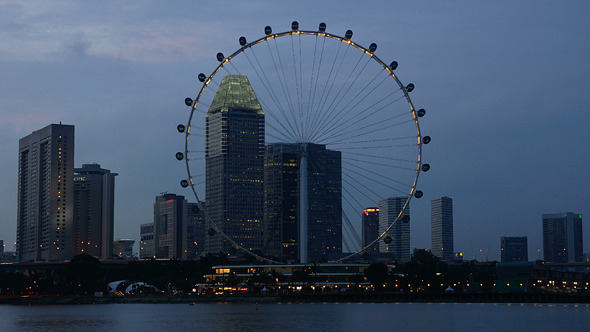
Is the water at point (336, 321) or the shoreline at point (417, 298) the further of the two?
the shoreline at point (417, 298)

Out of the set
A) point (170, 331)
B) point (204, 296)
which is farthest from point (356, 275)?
point (170, 331)

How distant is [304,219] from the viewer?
144625 millimetres

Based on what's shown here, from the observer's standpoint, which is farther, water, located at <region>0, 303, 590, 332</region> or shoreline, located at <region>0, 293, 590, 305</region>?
shoreline, located at <region>0, 293, 590, 305</region>

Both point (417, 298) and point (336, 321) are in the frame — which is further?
point (417, 298)

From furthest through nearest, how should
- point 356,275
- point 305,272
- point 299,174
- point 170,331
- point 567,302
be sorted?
point 356,275 < point 305,272 < point 567,302 < point 299,174 < point 170,331

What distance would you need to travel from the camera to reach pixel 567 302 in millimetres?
164500

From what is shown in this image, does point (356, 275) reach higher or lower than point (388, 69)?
lower

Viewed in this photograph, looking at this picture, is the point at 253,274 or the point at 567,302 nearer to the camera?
the point at 567,302

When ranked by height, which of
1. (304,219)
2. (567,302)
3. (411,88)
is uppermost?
(411,88)

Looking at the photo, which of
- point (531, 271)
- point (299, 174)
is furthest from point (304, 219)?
point (531, 271)

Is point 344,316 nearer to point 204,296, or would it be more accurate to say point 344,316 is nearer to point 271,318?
point 271,318

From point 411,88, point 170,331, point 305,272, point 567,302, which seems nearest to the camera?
point 170,331

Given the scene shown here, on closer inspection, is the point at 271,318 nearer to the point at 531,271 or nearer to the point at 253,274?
the point at 253,274

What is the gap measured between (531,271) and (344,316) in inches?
3262
